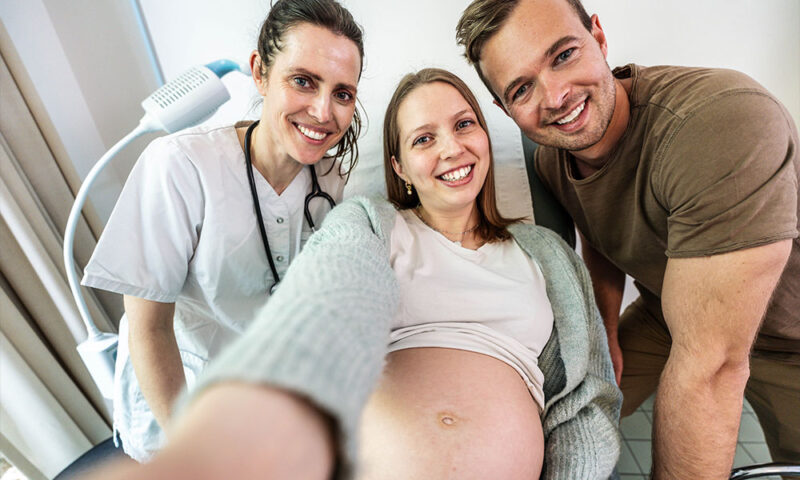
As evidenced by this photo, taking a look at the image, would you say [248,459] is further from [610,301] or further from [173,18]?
[173,18]

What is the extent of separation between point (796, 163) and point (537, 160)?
61 centimetres

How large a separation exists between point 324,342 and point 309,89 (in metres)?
0.72

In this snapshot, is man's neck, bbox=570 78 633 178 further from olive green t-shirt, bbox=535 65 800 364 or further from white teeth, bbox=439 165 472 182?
white teeth, bbox=439 165 472 182

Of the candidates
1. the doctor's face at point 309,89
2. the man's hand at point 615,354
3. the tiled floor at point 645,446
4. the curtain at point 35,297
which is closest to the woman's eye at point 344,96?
the doctor's face at point 309,89

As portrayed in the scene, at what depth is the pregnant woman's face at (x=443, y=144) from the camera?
969mm

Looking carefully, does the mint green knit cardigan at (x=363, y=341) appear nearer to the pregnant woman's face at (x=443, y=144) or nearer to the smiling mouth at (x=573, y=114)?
the pregnant woman's face at (x=443, y=144)

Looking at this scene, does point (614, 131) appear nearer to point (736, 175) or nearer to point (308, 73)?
point (736, 175)

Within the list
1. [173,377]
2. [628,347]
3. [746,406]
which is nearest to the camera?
[173,377]

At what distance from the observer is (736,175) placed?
724mm

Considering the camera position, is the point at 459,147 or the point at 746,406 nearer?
the point at 459,147

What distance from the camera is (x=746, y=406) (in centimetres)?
167

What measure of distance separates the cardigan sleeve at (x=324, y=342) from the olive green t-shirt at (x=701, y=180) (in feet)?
2.15

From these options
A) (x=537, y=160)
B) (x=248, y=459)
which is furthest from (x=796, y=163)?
(x=248, y=459)

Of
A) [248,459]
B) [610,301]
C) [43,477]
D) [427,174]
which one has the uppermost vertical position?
[248,459]
